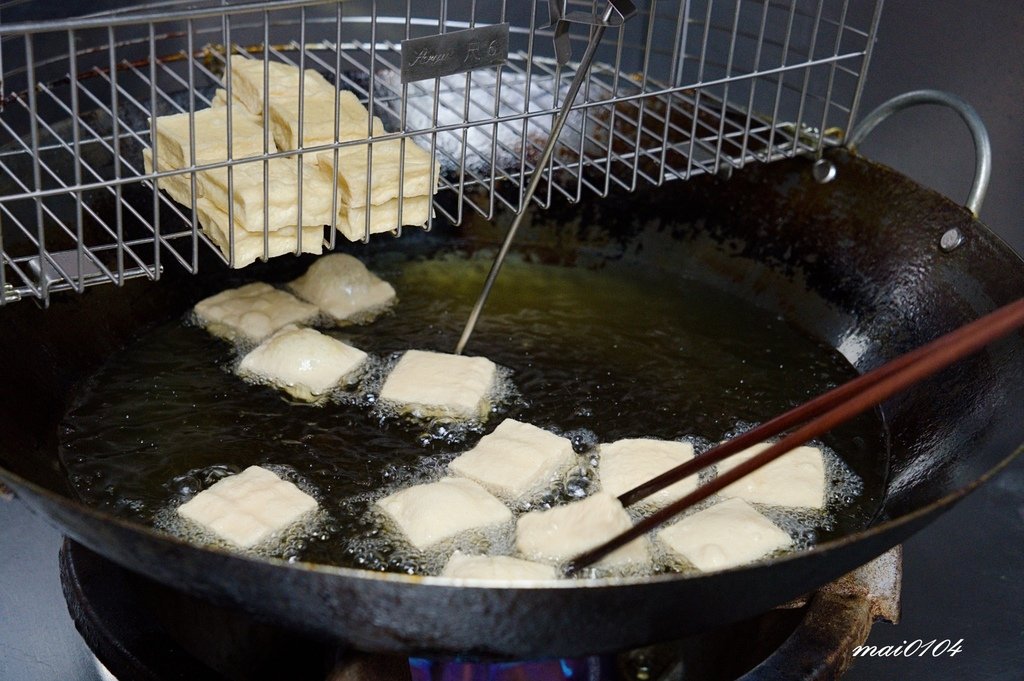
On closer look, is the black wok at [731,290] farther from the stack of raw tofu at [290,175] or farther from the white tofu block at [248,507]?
the stack of raw tofu at [290,175]

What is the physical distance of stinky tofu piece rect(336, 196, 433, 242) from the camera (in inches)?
62.9

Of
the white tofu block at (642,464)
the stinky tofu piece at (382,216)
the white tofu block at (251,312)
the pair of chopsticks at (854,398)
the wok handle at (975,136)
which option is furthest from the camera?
the white tofu block at (251,312)

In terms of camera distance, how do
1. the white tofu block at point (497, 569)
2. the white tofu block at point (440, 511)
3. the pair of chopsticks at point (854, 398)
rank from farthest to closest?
the white tofu block at point (440, 511), the white tofu block at point (497, 569), the pair of chopsticks at point (854, 398)

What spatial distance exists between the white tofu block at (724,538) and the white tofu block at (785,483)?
7 cm

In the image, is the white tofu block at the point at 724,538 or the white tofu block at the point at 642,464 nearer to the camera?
the white tofu block at the point at 724,538

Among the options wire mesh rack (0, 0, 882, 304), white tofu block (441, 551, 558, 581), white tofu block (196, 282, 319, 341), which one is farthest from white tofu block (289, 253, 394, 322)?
white tofu block (441, 551, 558, 581)

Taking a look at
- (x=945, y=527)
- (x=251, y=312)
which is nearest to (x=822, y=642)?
(x=945, y=527)

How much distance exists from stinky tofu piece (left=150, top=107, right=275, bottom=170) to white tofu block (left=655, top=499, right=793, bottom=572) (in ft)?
2.67

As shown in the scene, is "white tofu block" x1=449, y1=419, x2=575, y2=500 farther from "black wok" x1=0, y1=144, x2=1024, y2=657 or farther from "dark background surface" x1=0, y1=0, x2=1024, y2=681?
"dark background surface" x1=0, y1=0, x2=1024, y2=681

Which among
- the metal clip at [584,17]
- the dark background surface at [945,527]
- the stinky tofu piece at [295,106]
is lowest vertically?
the dark background surface at [945,527]

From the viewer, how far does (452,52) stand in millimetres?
1481

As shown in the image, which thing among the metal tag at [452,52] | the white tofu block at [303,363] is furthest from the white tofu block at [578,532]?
the metal tag at [452,52]

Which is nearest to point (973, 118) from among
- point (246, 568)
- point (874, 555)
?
point (874, 555)

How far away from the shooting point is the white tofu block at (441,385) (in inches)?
65.2
